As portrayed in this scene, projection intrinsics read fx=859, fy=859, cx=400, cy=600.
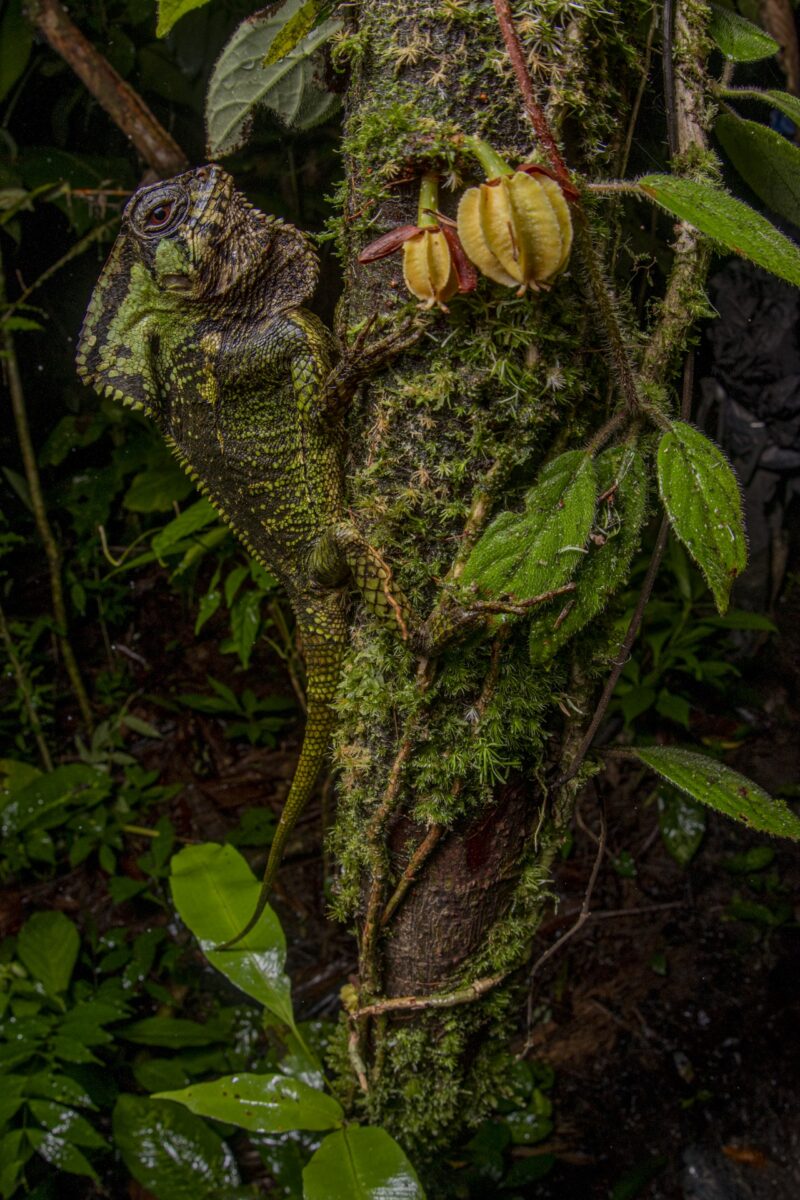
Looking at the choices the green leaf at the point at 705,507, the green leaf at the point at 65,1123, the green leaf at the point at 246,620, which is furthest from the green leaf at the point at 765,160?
the green leaf at the point at 65,1123

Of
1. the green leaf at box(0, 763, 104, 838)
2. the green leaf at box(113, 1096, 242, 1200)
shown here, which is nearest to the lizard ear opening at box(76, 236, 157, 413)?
the green leaf at box(113, 1096, 242, 1200)

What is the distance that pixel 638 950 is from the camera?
2801 mm

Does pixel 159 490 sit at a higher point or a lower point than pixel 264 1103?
higher

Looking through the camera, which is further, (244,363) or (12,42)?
(12,42)

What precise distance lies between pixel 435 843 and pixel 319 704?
0.36 metres

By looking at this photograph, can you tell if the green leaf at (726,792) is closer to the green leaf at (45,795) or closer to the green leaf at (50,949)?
the green leaf at (50,949)

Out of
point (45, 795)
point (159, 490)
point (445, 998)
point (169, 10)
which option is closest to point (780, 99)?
point (169, 10)

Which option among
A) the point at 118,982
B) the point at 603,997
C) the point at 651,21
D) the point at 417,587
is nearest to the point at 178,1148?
the point at 118,982

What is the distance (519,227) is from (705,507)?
0.38 meters

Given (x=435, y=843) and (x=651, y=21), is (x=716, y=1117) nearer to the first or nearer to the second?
(x=435, y=843)

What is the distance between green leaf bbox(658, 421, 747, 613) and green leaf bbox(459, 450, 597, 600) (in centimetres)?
9

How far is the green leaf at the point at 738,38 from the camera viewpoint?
3.88 feet

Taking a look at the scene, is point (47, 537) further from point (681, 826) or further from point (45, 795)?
A: point (681, 826)

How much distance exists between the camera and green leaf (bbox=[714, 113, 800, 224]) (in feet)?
3.97
